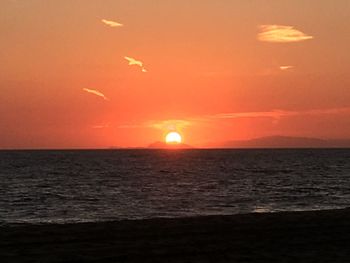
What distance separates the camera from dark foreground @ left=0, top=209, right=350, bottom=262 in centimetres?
1075

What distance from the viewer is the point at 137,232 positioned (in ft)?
46.2

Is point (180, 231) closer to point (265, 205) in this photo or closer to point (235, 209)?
point (235, 209)

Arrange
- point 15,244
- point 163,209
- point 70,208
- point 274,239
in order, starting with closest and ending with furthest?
point 15,244 < point 274,239 < point 163,209 < point 70,208

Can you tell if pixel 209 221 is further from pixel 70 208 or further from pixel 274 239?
pixel 70 208

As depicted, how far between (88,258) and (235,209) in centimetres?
2869

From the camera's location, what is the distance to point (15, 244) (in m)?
12.1

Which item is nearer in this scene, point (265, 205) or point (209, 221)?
point (209, 221)

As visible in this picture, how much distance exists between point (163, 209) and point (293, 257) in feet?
91.4

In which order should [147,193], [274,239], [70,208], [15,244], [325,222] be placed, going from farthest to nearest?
[147,193], [70,208], [325,222], [274,239], [15,244]

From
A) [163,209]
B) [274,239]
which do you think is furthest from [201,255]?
[163,209]

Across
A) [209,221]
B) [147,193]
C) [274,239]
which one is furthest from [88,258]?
[147,193]

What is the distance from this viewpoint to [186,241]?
12.6m

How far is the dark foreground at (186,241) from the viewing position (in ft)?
35.3

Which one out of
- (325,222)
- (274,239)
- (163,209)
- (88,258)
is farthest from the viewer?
(163,209)
